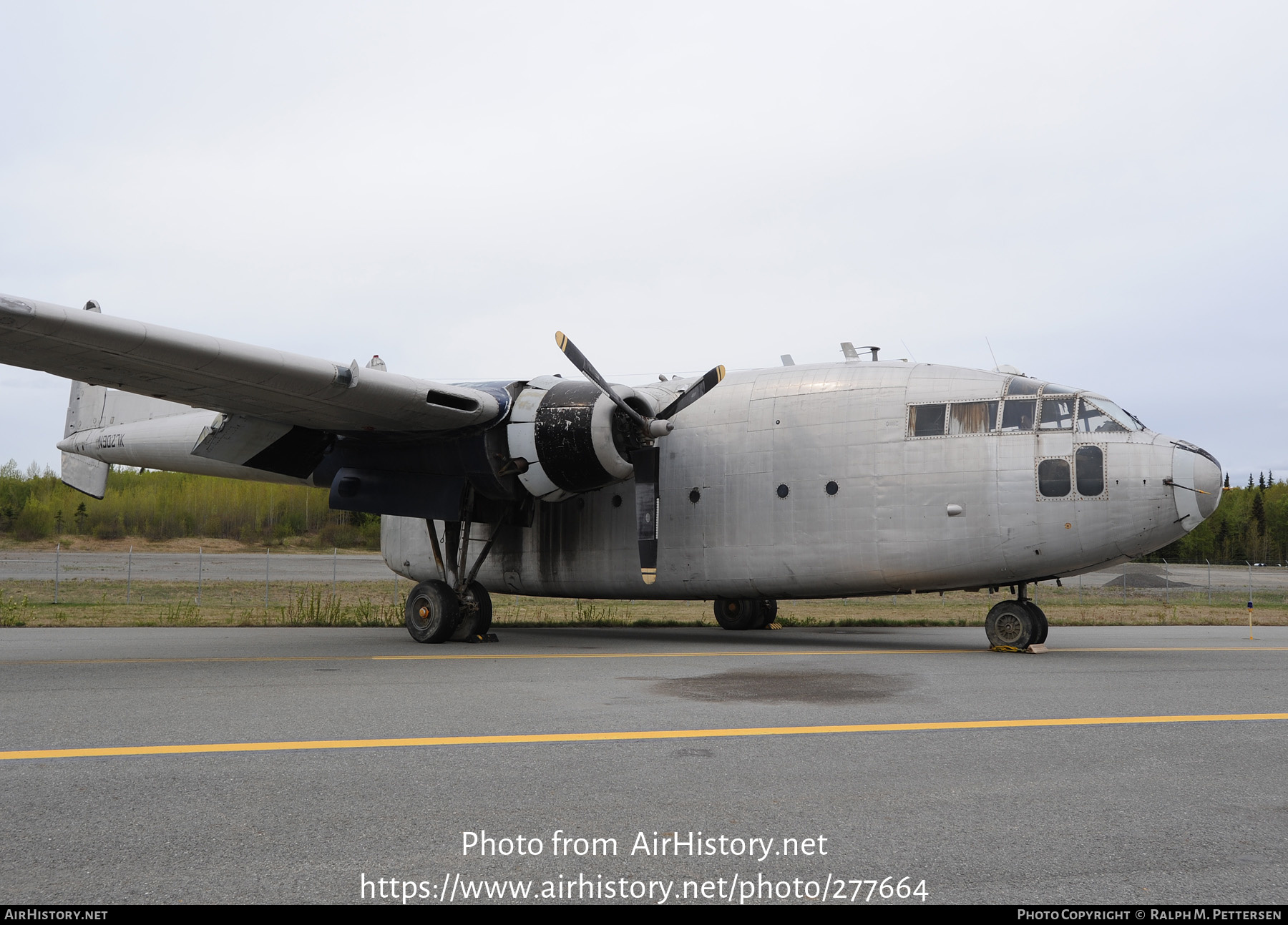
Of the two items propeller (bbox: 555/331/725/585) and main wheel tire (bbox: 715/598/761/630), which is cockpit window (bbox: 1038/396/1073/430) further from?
main wheel tire (bbox: 715/598/761/630)

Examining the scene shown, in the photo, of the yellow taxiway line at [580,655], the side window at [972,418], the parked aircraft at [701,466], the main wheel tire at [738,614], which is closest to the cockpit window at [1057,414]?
the parked aircraft at [701,466]

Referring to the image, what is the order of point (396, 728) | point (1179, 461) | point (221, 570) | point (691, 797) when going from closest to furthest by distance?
point (691, 797) < point (396, 728) < point (1179, 461) < point (221, 570)

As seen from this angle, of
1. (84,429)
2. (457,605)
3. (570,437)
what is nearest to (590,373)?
(570,437)

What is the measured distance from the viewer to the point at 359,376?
40.9 feet

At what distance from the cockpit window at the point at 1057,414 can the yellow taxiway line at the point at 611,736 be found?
5551 millimetres

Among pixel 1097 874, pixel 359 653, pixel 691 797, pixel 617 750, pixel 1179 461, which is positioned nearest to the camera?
pixel 1097 874

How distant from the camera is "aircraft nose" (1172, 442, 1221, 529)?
11734mm

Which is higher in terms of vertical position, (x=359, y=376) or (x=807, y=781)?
(x=359, y=376)

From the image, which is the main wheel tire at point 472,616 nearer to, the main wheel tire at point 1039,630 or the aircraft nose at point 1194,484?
the main wheel tire at point 1039,630

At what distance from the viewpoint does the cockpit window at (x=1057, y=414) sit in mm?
12562

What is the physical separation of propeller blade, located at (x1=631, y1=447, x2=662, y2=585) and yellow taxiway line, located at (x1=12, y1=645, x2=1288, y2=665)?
151 centimetres

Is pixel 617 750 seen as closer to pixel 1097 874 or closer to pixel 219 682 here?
pixel 1097 874

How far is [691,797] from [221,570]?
158 feet

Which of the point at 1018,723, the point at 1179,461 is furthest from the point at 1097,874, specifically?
the point at 1179,461
